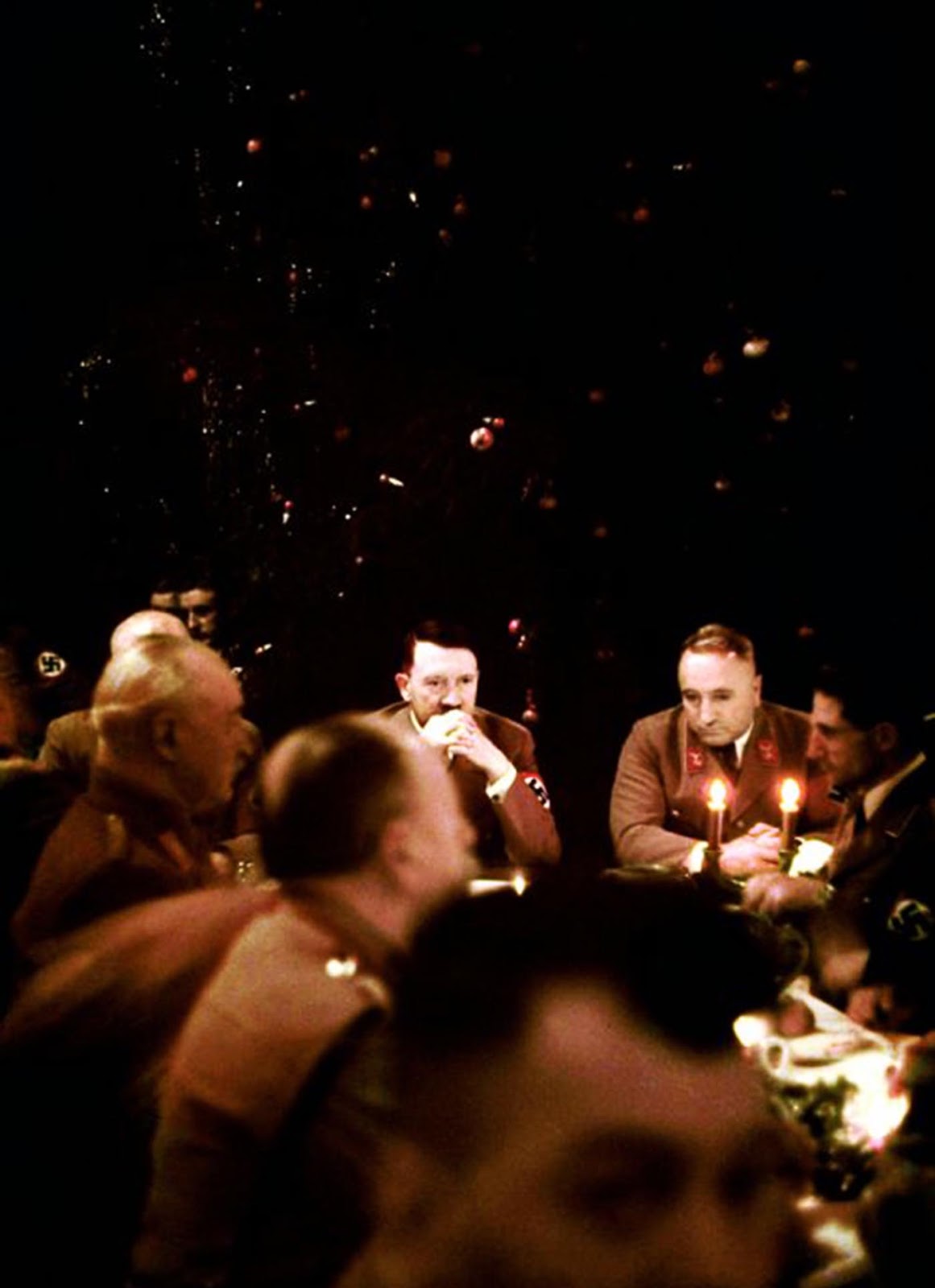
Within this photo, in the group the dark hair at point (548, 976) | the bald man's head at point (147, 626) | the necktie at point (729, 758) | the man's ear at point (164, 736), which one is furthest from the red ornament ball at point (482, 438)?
the dark hair at point (548, 976)

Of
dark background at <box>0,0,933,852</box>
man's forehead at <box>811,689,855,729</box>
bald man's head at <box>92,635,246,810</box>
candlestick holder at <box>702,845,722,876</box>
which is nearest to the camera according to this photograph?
bald man's head at <box>92,635,246,810</box>

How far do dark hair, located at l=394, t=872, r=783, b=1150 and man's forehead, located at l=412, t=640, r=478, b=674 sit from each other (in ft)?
10.6

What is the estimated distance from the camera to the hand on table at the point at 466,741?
422cm

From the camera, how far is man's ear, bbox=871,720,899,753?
3420mm

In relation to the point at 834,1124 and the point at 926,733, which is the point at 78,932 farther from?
the point at 926,733

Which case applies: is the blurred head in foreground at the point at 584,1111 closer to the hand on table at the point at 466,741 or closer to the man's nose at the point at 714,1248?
the man's nose at the point at 714,1248

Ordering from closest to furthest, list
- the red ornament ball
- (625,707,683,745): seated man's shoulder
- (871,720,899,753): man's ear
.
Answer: (871,720,899,753): man's ear < (625,707,683,745): seated man's shoulder < the red ornament ball

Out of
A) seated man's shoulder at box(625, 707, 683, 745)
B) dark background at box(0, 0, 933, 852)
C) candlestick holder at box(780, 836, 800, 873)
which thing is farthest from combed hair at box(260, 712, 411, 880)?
dark background at box(0, 0, 933, 852)

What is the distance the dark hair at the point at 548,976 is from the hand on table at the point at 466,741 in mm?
2946

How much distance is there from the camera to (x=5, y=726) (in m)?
3.67

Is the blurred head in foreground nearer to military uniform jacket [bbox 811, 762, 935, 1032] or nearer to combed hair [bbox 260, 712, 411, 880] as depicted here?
combed hair [bbox 260, 712, 411, 880]

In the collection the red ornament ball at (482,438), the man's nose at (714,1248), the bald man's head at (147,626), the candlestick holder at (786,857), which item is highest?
the red ornament ball at (482,438)

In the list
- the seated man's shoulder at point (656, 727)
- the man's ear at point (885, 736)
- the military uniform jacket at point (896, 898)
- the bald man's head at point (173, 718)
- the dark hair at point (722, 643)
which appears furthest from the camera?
the seated man's shoulder at point (656, 727)

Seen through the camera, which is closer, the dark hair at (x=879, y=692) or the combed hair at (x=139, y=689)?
the combed hair at (x=139, y=689)
